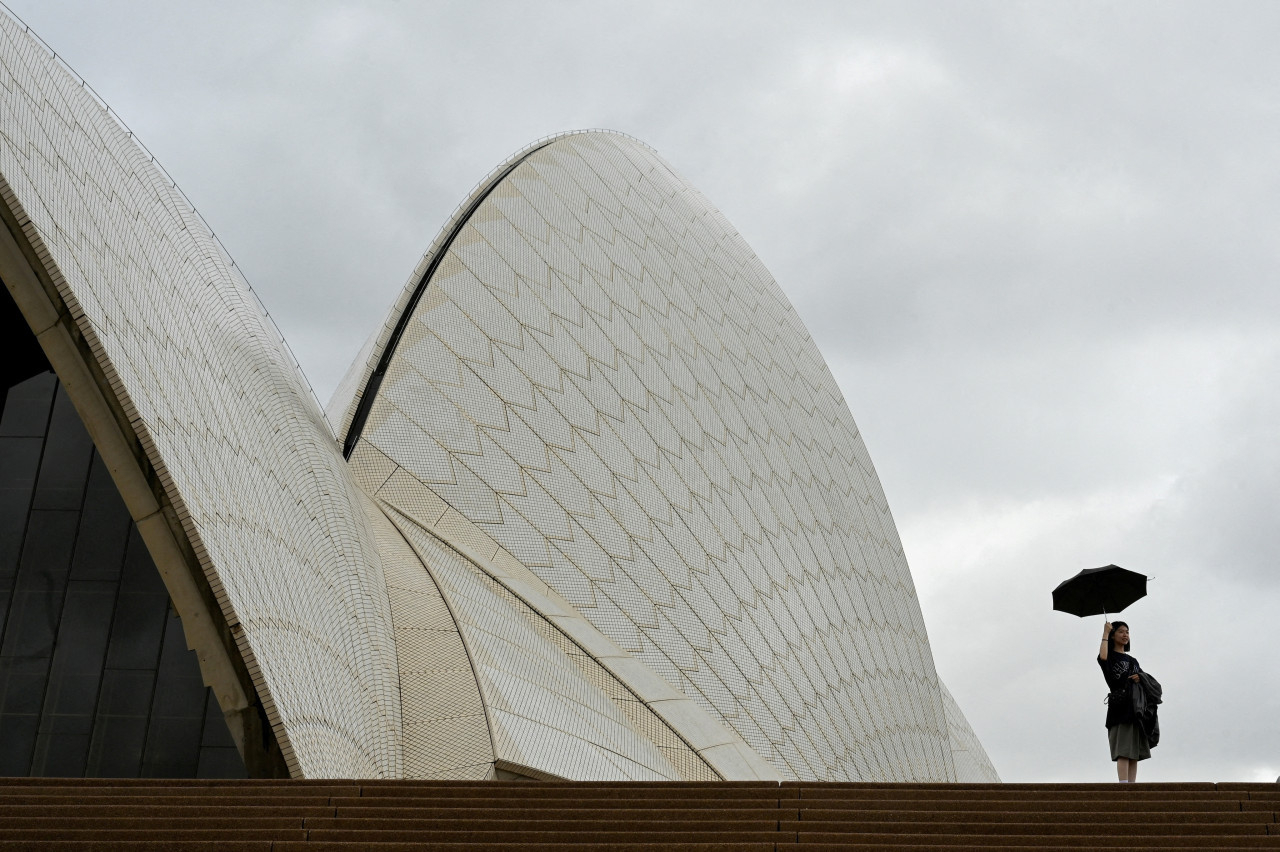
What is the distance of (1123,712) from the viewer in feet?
25.5

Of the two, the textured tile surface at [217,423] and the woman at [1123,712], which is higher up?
the textured tile surface at [217,423]

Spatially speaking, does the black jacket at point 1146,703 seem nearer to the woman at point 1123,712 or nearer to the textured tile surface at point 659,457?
the woman at point 1123,712

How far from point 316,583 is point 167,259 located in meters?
2.86

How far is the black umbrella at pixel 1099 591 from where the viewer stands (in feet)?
29.5

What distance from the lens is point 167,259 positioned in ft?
31.8

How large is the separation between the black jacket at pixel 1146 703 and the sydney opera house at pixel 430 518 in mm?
4053

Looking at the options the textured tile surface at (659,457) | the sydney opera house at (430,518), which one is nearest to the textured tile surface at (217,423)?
the sydney opera house at (430,518)

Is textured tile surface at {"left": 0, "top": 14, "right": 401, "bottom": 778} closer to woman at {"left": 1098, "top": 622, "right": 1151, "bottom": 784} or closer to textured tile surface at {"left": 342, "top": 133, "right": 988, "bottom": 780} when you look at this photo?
textured tile surface at {"left": 342, "top": 133, "right": 988, "bottom": 780}

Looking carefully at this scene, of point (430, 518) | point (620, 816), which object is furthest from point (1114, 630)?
point (430, 518)

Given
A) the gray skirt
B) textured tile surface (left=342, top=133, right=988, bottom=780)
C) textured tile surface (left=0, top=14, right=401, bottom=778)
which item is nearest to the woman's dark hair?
the gray skirt

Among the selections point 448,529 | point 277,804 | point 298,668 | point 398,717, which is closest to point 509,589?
point 448,529

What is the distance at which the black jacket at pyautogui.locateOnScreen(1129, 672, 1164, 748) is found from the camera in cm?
776

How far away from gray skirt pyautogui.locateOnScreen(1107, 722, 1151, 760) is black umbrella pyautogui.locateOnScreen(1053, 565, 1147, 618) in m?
1.46

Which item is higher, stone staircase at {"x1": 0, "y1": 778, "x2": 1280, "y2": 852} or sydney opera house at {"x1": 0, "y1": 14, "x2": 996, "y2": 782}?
sydney opera house at {"x1": 0, "y1": 14, "x2": 996, "y2": 782}
